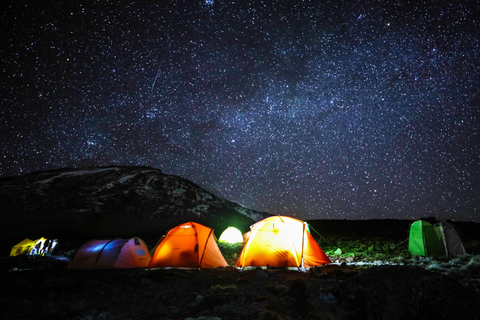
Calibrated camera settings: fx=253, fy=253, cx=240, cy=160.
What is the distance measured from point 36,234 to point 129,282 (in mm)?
61658

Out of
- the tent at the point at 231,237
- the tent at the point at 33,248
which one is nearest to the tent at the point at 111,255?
the tent at the point at 33,248

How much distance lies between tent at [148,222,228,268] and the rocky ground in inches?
80.8

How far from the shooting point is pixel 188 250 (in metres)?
10.6

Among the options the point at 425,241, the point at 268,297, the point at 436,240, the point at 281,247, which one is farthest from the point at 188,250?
the point at 436,240

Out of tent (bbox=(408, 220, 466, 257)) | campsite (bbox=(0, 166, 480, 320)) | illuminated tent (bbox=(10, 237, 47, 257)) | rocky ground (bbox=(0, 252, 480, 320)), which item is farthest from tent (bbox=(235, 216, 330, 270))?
illuminated tent (bbox=(10, 237, 47, 257))

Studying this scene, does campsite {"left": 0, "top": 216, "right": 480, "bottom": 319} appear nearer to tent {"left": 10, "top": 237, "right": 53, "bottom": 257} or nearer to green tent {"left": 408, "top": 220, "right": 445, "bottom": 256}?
green tent {"left": 408, "top": 220, "right": 445, "bottom": 256}

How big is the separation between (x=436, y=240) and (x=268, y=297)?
11000 millimetres

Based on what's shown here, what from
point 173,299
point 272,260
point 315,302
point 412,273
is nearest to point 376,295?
point 412,273

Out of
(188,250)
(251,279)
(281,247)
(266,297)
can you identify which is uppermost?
(266,297)

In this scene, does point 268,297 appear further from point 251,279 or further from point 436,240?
point 436,240

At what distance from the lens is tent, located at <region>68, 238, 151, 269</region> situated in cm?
1184

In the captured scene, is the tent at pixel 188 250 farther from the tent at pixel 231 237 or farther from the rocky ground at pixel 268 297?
the tent at pixel 231 237

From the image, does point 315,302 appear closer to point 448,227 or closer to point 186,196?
point 448,227

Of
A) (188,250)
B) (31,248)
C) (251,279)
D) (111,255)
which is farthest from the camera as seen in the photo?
(31,248)
